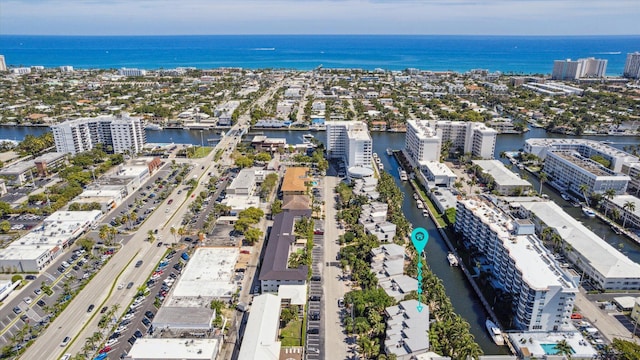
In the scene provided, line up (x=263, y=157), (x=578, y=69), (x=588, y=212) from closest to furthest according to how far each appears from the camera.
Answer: (x=588, y=212), (x=263, y=157), (x=578, y=69)

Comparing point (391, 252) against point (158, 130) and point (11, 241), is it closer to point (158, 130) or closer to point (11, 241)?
point (11, 241)

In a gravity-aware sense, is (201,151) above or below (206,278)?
above

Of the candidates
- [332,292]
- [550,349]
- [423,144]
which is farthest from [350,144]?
[550,349]

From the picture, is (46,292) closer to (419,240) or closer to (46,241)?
(46,241)

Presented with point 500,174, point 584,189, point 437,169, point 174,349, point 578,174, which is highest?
point 578,174

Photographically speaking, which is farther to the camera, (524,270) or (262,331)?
(524,270)

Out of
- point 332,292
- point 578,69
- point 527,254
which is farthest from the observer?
point 578,69

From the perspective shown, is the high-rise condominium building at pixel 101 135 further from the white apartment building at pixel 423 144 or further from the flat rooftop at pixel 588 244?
the flat rooftop at pixel 588 244
